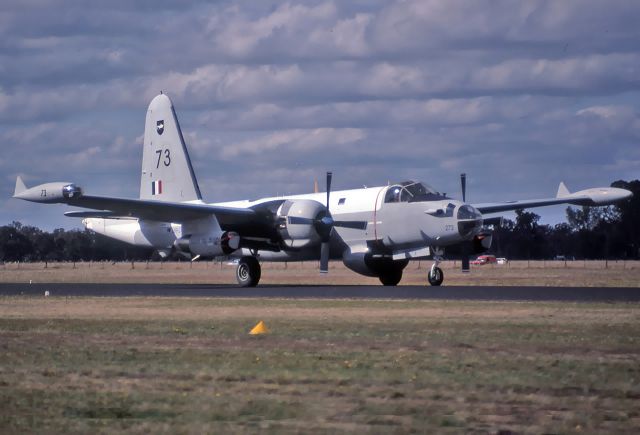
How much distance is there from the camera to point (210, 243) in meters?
45.2

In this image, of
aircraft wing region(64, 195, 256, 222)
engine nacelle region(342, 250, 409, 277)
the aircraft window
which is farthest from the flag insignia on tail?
the aircraft window

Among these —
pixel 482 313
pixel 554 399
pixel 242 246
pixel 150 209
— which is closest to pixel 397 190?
pixel 242 246

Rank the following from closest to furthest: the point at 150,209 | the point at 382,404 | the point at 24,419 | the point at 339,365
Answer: the point at 24,419 → the point at 382,404 → the point at 339,365 → the point at 150,209

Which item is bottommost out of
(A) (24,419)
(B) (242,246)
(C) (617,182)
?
(A) (24,419)

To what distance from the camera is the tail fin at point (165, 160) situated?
5284cm

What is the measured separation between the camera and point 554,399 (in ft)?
44.2

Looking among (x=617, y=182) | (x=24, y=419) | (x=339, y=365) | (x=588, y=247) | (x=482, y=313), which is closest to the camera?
(x=24, y=419)

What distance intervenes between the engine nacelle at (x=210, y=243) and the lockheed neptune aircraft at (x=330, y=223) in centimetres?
4

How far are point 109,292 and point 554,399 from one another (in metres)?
30.7

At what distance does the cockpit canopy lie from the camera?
4481 centimetres

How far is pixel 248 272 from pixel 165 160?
29.7 ft

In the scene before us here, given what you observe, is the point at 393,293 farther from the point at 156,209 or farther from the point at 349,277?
the point at 349,277

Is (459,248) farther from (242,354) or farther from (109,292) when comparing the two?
(242,354)

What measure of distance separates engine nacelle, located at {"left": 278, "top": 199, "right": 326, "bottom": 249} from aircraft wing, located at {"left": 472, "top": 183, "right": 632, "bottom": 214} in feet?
26.6
